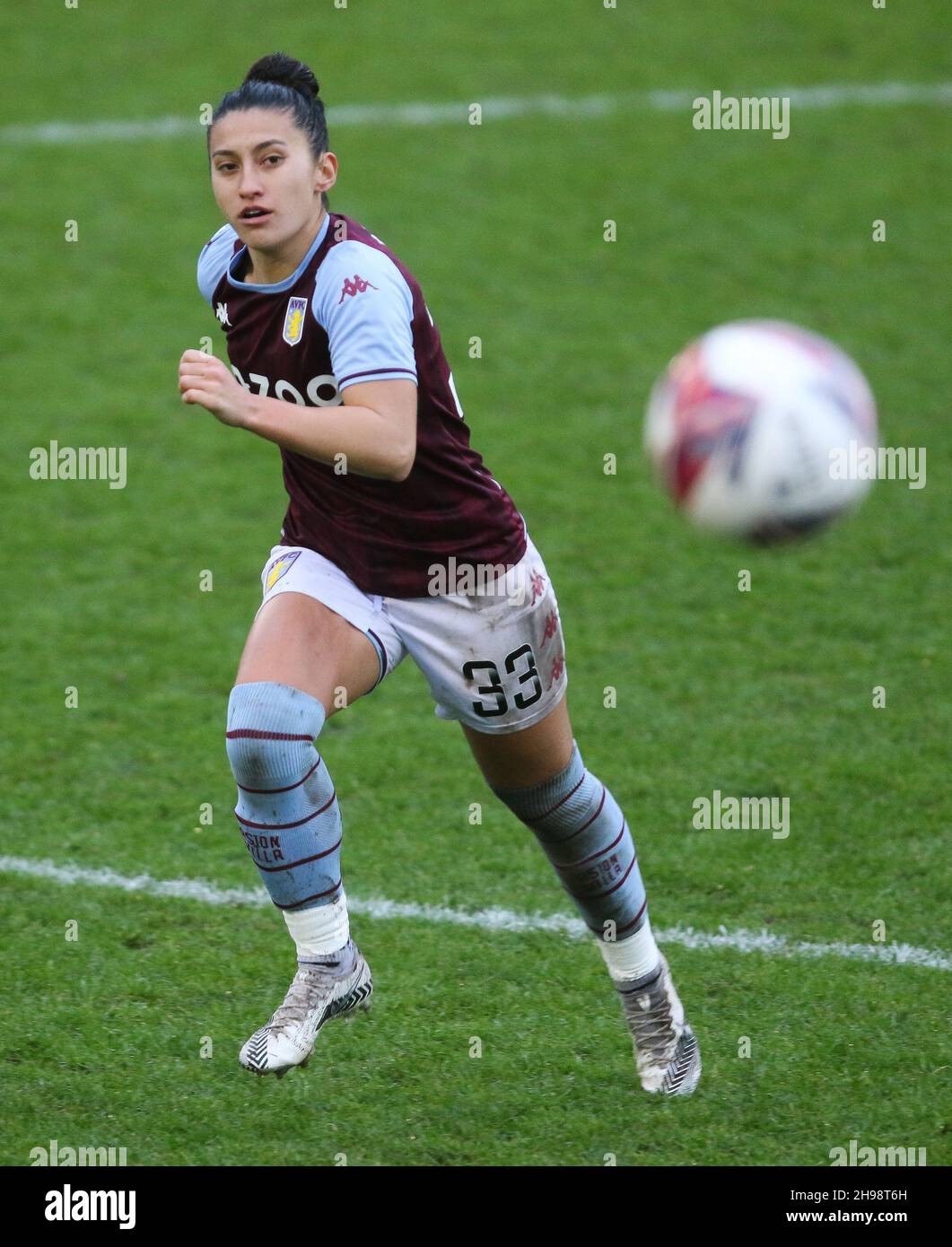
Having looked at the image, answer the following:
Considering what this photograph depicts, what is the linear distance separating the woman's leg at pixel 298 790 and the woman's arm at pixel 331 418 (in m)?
0.44

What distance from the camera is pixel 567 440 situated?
955 centimetres

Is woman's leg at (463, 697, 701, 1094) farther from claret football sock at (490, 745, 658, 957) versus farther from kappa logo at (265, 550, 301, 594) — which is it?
kappa logo at (265, 550, 301, 594)

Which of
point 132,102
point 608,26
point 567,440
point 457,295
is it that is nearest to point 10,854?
point 567,440

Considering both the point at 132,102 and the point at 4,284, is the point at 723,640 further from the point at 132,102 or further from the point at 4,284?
the point at 132,102

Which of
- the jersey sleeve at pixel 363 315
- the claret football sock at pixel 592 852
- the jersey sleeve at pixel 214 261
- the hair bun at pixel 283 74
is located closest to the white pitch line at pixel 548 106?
the jersey sleeve at pixel 214 261

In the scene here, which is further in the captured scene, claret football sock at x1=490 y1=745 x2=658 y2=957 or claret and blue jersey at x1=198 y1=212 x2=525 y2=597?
claret football sock at x1=490 y1=745 x2=658 y2=957

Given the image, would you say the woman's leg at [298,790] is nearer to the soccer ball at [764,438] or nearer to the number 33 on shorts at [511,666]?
the number 33 on shorts at [511,666]

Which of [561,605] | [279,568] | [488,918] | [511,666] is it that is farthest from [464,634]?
[561,605]

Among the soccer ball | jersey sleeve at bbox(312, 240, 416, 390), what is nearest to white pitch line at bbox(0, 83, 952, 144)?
jersey sleeve at bbox(312, 240, 416, 390)

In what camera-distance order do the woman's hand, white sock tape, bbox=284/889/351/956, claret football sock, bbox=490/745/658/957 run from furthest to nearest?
claret football sock, bbox=490/745/658/957
white sock tape, bbox=284/889/351/956
the woman's hand

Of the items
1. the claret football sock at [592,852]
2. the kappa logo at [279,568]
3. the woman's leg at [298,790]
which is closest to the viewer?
the woman's leg at [298,790]

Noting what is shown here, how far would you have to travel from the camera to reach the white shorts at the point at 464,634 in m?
4.24

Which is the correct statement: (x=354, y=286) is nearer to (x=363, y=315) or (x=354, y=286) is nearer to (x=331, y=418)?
(x=363, y=315)

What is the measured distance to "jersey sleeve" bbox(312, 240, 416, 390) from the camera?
3875mm
